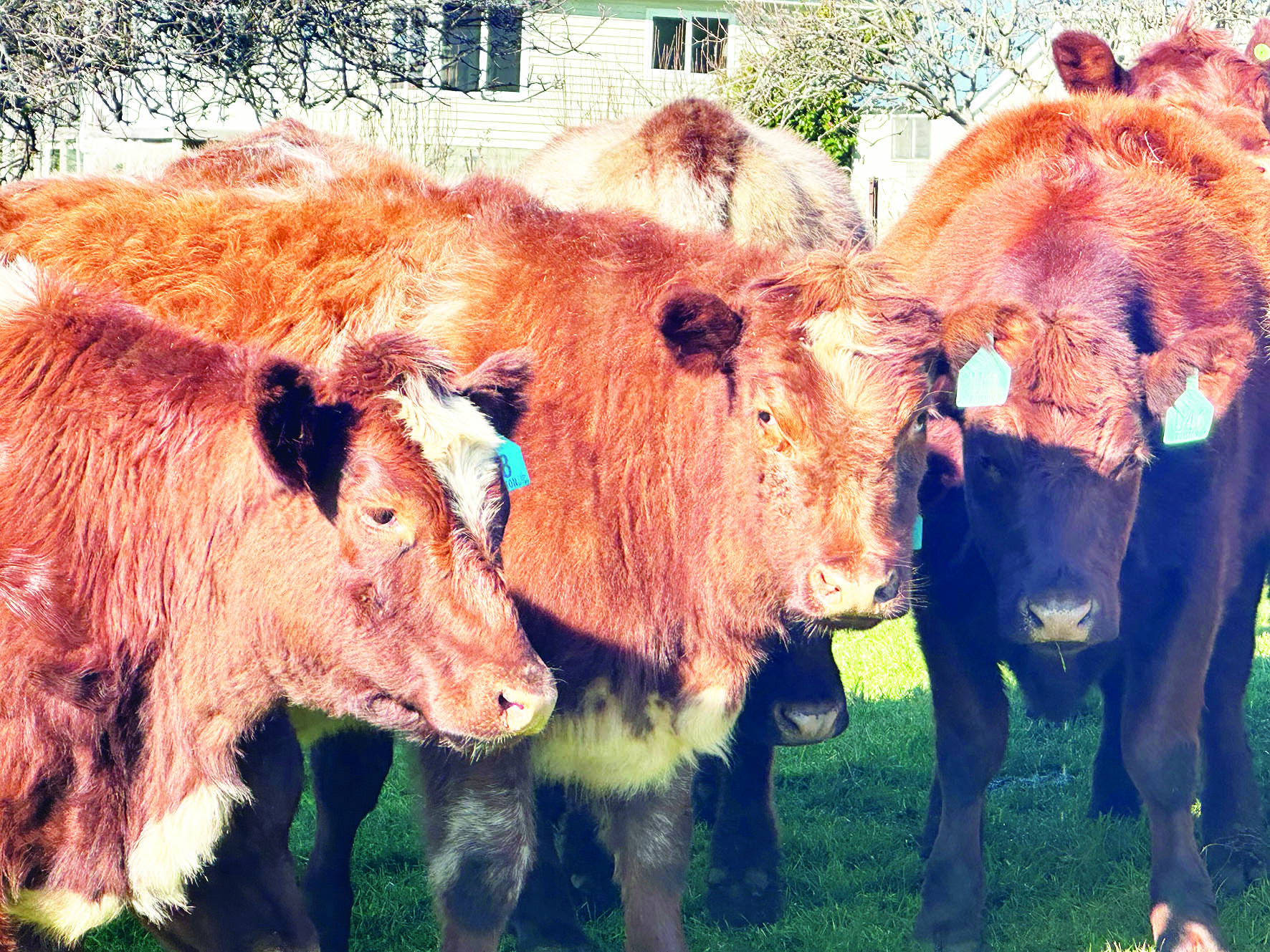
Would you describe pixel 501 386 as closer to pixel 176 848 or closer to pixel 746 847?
pixel 176 848

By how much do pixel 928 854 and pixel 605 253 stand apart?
→ 8.99 feet

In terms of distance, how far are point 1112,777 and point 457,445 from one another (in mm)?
4001

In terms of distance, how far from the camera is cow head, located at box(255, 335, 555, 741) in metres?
3.66

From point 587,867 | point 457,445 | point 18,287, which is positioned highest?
point 18,287

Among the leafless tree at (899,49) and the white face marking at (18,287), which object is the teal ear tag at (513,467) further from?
the leafless tree at (899,49)

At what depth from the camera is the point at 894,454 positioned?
444cm

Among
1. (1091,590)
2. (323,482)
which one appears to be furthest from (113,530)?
(1091,590)

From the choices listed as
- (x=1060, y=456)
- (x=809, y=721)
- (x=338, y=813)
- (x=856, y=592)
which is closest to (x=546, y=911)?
(x=338, y=813)

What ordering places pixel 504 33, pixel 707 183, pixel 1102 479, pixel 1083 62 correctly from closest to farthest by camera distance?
pixel 1102 479 → pixel 707 183 → pixel 1083 62 → pixel 504 33

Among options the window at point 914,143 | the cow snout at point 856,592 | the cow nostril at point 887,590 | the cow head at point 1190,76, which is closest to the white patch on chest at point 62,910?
the cow snout at point 856,592

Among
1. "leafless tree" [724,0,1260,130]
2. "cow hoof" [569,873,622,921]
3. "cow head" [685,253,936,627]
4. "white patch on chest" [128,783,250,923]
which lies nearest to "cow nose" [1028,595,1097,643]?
"cow head" [685,253,936,627]

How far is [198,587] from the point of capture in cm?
385

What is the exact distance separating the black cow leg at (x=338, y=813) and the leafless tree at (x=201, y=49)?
7.53 meters

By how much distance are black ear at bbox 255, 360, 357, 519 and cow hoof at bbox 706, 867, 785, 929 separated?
2.62m
